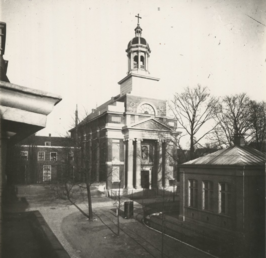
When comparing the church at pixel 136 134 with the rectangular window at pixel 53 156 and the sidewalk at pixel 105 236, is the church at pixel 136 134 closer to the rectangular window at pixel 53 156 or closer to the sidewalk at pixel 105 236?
the sidewalk at pixel 105 236

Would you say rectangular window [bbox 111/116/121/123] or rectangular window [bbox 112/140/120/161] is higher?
rectangular window [bbox 111/116/121/123]

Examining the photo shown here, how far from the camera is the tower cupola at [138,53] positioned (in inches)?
1455

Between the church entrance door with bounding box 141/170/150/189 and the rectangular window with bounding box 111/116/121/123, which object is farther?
the church entrance door with bounding box 141/170/150/189

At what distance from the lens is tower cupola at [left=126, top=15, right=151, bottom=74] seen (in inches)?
1455

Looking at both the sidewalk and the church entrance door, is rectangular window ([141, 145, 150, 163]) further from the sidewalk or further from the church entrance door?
the sidewalk

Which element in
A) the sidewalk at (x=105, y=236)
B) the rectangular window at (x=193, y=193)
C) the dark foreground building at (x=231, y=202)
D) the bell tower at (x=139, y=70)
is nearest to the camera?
the sidewalk at (x=105, y=236)

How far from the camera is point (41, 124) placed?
5.91 feet

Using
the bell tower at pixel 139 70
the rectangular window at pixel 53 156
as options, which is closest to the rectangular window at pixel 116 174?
the bell tower at pixel 139 70

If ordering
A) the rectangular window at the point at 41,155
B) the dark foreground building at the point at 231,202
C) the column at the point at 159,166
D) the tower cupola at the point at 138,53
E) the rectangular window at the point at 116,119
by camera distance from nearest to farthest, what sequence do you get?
1. the dark foreground building at the point at 231,202
2. the rectangular window at the point at 116,119
3. the column at the point at 159,166
4. the tower cupola at the point at 138,53
5. the rectangular window at the point at 41,155

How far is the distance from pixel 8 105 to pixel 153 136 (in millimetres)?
33088

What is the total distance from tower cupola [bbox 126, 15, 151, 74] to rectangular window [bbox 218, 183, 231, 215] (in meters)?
26.7

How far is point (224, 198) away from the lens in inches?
547

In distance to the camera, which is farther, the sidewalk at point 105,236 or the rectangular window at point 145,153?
the rectangular window at point 145,153

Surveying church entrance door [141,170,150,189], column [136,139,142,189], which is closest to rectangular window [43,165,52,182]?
A: church entrance door [141,170,150,189]
